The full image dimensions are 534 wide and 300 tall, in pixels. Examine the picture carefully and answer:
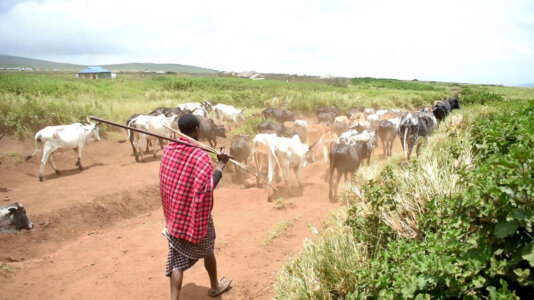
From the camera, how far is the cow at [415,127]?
34.1ft

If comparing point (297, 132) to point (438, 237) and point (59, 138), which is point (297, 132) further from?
point (438, 237)

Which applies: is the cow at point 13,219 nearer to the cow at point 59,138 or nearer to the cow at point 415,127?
the cow at point 59,138

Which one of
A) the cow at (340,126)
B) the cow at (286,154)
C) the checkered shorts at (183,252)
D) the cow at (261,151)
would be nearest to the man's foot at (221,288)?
the checkered shorts at (183,252)

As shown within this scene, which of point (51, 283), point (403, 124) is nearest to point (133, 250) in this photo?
point (51, 283)

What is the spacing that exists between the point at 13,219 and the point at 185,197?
5.33 metres

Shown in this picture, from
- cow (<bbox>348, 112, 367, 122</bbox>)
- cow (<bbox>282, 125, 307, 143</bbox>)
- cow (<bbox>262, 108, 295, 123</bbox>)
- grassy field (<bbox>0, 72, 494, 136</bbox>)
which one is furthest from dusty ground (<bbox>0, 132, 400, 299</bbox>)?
cow (<bbox>348, 112, 367, 122</bbox>)

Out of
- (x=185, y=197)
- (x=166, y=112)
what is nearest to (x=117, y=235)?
(x=185, y=197)

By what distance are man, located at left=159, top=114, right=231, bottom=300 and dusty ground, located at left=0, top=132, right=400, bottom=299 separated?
0.97 m

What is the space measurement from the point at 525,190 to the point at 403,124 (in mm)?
8991

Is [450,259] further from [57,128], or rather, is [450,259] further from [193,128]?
[57,128]

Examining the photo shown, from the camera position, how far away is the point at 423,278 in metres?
2.37

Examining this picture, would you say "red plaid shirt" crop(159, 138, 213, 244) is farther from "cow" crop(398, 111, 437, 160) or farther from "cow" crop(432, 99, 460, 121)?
"cow" crop(432, 99, 460, 121)

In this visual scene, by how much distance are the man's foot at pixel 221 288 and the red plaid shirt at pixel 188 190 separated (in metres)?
1.06

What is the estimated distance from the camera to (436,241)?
273cm
